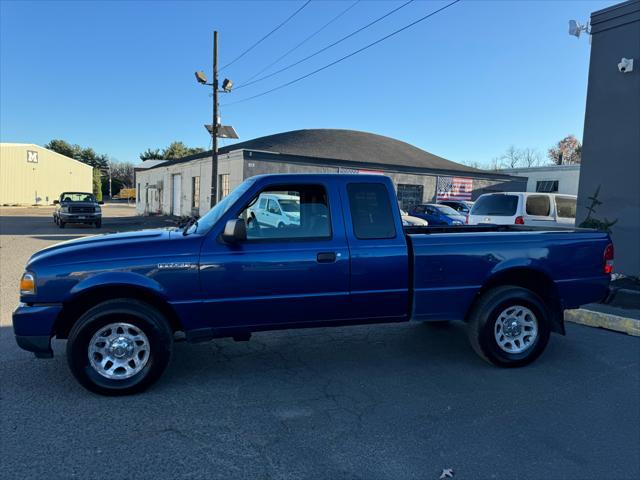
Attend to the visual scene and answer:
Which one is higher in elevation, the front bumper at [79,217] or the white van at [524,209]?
the white van at [524,209]

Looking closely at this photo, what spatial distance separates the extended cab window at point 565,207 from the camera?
38.9ft

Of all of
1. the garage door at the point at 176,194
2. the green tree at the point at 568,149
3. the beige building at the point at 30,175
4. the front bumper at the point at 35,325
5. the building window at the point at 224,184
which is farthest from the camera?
the green tree at the point at 568,149

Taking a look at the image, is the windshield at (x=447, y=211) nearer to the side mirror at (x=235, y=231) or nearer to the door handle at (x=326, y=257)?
the door handle at (x=326, y=257)

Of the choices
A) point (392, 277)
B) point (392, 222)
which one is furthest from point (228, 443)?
point (392, 222)

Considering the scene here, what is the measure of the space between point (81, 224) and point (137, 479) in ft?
78.0

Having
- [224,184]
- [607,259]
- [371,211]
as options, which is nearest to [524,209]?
[607,259]

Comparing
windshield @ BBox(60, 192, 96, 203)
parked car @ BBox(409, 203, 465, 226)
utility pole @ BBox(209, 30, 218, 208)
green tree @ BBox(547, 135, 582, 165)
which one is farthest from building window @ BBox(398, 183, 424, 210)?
green tree @ BBox(547, 135, 582, 165)

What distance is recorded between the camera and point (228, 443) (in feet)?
10.3

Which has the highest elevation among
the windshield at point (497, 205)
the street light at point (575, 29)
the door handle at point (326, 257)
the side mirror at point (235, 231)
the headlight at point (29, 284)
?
the street light at point (575, 29)

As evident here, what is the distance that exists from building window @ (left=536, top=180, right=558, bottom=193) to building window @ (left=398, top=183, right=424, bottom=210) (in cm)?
1304

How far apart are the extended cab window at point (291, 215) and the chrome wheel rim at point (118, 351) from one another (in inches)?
52.4

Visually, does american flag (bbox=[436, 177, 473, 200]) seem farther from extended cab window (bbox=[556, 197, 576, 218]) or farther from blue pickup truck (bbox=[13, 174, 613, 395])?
blue pickup truck (bbox=[13, 174, 613, 395])

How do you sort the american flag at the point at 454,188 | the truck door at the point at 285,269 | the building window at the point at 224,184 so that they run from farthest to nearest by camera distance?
the american flag at the point at 454,188
the building window at the point at 224,184
the truck door at the point at 285,269

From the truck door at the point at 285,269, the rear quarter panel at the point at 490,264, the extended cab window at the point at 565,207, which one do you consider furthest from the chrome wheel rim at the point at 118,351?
the extended cab window at the point at 565,207
